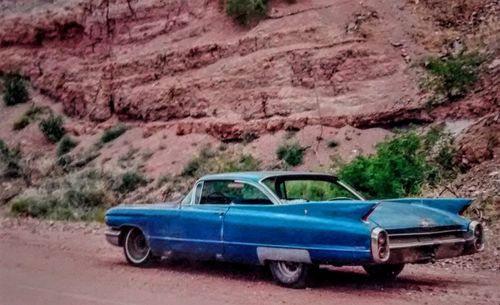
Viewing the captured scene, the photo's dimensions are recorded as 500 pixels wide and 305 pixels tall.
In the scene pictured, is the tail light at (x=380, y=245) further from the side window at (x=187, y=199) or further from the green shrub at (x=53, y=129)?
the green shrub at (x=53, y=129)

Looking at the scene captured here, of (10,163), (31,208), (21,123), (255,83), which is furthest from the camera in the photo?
(21,123)

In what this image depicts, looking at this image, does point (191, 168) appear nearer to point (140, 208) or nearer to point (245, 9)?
point (245, 9)

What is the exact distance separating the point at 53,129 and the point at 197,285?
23.2m

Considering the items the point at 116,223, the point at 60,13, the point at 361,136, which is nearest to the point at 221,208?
the point at 116,223

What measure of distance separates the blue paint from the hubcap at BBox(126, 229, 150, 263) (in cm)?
22

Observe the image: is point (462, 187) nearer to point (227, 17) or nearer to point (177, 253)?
point (177, 253)

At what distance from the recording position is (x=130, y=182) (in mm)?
22016

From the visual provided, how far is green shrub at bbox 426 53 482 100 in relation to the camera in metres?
19.0

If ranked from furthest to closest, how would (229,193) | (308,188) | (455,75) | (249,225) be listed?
(455,75) → (308,188) → (229,193) → (249,225)

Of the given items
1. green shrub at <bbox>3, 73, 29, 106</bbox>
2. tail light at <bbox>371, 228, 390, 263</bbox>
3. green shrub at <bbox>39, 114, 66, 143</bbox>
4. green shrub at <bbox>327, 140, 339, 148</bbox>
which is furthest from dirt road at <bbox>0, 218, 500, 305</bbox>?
green shrub at <bbox>3, 73, 29, 106</bbox>

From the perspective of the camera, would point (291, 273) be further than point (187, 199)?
No

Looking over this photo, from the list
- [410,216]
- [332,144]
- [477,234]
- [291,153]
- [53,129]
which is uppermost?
[53,129]

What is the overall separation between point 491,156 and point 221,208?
25.6 ft

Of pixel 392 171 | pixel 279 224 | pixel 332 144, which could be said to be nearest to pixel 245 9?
pixel 332 144
